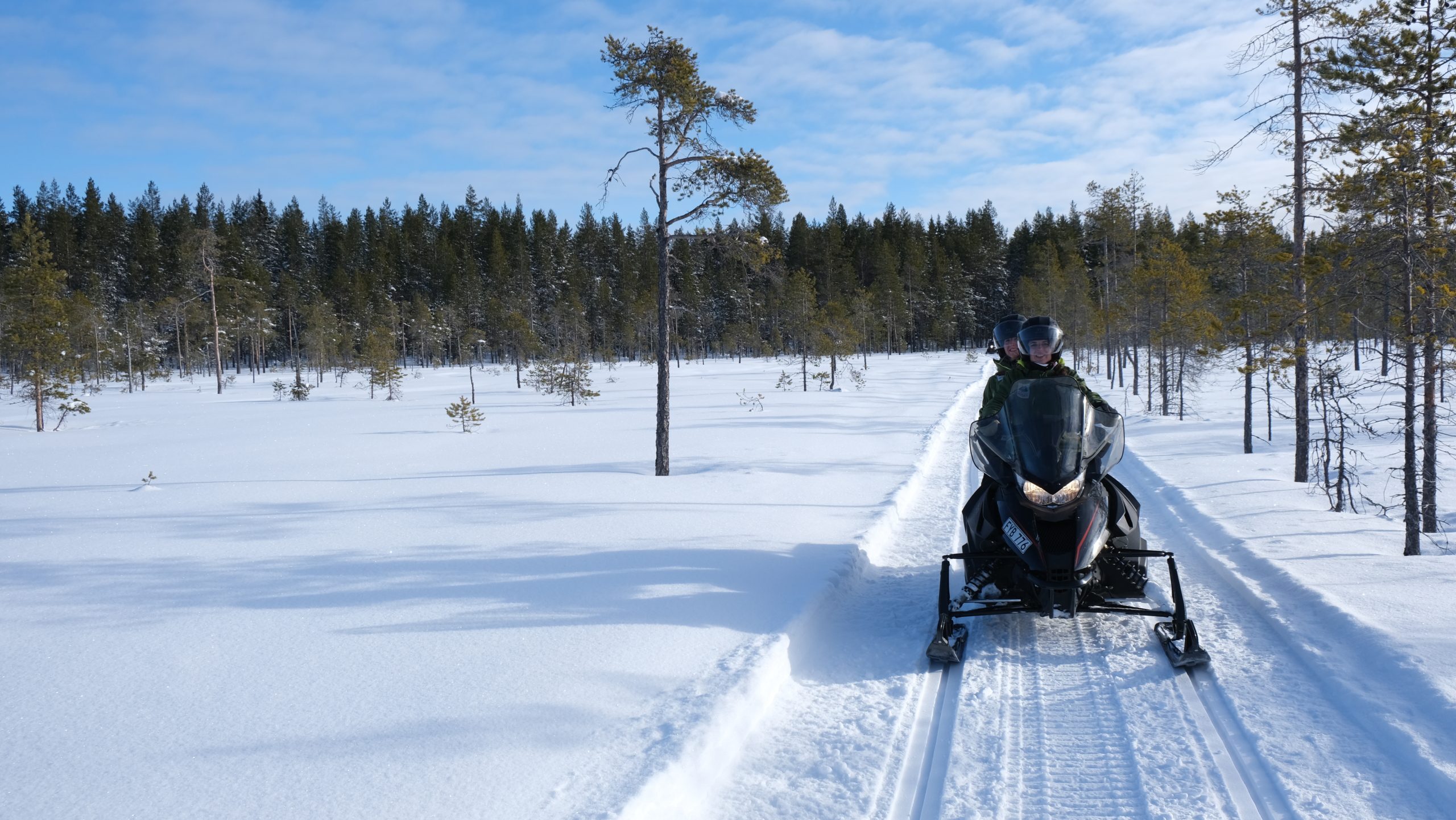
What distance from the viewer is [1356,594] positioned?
563 centimetres

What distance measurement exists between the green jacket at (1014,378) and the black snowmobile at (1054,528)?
30 centimetres

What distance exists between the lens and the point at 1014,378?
6.17m

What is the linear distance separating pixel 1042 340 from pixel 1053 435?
122 cm

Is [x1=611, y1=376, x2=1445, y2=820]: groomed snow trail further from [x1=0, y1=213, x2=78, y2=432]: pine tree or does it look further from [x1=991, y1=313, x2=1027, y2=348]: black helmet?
[x1=0, y1=213, x2=78, y2=432]: pine tree

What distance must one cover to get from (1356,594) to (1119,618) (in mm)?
1798

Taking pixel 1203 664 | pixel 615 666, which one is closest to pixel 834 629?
pixel 615 666

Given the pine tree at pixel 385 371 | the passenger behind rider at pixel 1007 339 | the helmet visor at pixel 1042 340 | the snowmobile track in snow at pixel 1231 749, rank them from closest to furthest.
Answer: the snowmobile track in snow at pixel 1231 749
the helmet visor at pixel 1042 340
the passenger behind rider at pixel 1007 339
the pine tree at pixel 385 371

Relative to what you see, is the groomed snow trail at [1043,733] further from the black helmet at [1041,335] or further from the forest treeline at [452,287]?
the forest treeline at [452,287]

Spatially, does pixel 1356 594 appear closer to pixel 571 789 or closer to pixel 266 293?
pixel 571 789

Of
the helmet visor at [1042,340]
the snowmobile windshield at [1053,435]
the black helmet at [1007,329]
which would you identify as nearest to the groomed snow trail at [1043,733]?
the snowmobile windshield at [1053,435]

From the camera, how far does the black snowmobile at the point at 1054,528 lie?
4.71 m

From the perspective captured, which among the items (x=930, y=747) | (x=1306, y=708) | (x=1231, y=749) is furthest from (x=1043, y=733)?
(x=1306, y=708)

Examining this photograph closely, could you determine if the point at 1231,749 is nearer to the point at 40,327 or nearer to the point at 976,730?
the point at 976,730

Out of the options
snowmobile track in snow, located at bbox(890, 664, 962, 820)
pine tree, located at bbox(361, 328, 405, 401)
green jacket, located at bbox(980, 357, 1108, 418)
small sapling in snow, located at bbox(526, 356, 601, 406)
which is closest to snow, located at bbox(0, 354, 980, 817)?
snowmobile track in snow, located at bbox(890, 664, 962, 820)
